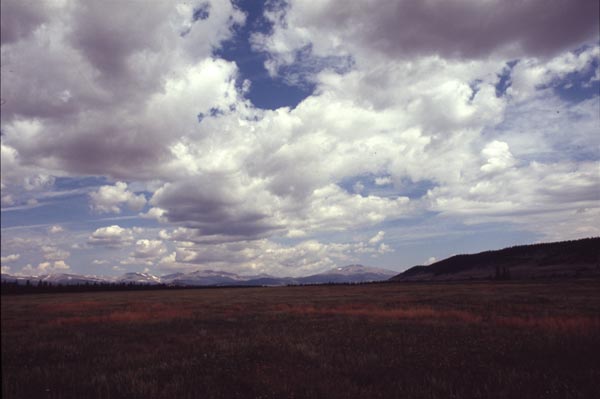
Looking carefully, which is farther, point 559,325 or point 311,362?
point 559,325

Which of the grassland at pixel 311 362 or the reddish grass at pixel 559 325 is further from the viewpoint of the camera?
the reddish grass at pixel 559 325

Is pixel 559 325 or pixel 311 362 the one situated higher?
pixel 311 362

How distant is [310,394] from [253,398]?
1.22m

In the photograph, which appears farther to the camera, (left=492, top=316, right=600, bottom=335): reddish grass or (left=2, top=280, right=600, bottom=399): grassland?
(left=492, top=316, right=600, bottom=335): reddish grass

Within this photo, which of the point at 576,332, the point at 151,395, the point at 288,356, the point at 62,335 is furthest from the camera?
the point at 62,335

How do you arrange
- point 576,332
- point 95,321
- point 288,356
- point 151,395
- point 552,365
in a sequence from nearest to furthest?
point 151,395 < point 552,365 < point 288,356 < point 576,332 < point 95,321

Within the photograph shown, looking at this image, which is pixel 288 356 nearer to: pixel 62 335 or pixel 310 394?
pixel 310 394

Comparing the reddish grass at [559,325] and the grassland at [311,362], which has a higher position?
the grassland at [311,362]

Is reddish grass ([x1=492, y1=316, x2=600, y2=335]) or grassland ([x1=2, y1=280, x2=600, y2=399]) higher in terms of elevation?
grassland ([x1=2, y1=280, x2=600, y2=399])

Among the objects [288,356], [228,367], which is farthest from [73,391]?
[288,356]

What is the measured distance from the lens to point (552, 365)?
10.7 metres

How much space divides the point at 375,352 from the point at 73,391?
8786 mm

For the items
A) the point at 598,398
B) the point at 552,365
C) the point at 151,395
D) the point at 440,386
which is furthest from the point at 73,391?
the point at 552,365

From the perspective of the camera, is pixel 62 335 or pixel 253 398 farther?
pixel 62 335
